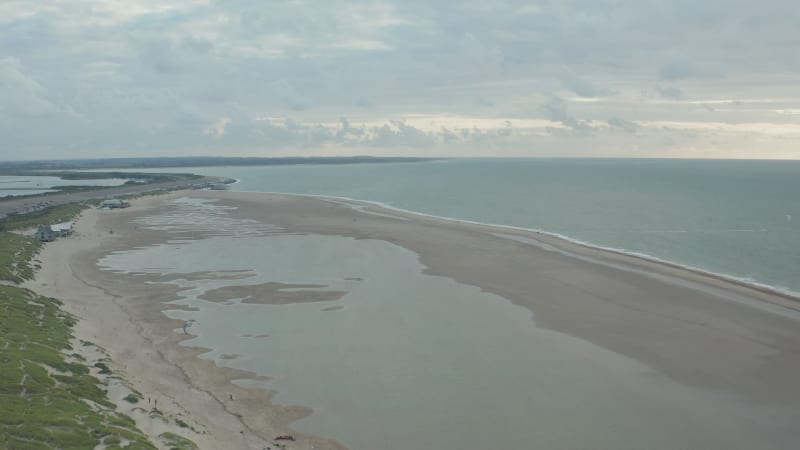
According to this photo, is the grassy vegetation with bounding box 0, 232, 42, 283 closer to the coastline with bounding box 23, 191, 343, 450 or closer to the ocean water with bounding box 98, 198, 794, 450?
the coastline with bounding box 23, 191, 343, 450

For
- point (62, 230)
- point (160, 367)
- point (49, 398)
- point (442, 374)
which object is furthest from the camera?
point (62, 230)

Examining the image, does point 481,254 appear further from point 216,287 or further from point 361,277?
point 216,287

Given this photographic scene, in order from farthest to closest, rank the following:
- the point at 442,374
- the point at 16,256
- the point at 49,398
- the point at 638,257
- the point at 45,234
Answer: the point at 45,234
the point at 638,257
the point at 16,256
the point at 442,374
the point at 49,398

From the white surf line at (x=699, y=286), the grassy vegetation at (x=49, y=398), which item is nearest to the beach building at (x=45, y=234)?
the grassy vegetation at (x=49, y=398)

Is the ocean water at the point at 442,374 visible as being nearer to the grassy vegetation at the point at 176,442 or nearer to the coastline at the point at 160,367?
the coastline at the point at 160,367

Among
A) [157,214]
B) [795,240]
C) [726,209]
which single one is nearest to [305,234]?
[157,214]

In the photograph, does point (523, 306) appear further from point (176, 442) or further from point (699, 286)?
point (176, 442)

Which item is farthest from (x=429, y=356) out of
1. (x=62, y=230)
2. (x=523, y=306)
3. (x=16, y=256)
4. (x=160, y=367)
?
(x=62, y=230)
